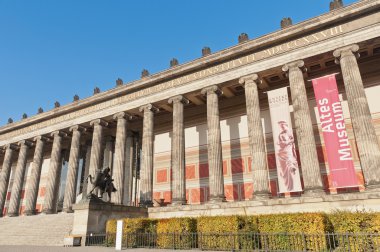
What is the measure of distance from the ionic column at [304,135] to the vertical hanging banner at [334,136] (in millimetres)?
853

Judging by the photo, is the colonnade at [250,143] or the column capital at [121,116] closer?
the colonnade at [250,143]

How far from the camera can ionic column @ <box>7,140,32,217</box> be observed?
110 feet

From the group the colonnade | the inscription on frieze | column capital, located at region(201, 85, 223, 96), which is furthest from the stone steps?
column capital, located at region(201, 85, 223, 96)

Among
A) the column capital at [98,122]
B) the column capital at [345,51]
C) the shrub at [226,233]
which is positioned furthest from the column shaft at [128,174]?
the column capital at [345,51]

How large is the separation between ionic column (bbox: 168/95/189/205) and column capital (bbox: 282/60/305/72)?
881 cm

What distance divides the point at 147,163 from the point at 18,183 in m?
19.1

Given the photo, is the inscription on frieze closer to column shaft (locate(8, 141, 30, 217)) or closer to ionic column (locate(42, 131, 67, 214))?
ionic column (locate(42, 131, 67, 214))

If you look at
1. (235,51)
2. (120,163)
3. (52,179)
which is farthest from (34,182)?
(235,51)

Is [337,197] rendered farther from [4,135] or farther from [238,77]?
[4,135]

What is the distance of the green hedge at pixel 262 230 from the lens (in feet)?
37.2

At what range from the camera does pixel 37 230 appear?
72.6 feet

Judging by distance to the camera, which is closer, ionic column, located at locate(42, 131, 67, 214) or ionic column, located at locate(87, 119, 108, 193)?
ionic column, located at locate(87, 119, 108, 193)

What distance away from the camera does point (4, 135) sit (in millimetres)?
38438

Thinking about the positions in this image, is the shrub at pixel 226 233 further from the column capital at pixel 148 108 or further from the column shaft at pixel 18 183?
the column shaft at pixel 18 183
